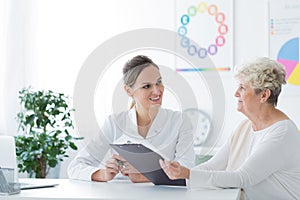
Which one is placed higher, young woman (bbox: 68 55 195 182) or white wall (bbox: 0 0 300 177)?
white wall (bbox: 0 0 300 177)

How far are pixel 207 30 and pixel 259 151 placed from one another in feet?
5.92

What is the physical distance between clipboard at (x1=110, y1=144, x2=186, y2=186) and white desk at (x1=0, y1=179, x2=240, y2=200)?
3 centimetres

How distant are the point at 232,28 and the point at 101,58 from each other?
165cm

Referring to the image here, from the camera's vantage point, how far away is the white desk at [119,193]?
69.9 inches

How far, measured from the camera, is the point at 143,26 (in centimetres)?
379

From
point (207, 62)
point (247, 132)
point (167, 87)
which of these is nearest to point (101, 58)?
point (167, 87)

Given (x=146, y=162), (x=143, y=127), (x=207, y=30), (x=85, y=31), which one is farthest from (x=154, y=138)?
(x=85, y=31)

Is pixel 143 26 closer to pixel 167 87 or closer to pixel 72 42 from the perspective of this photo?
pixel 72 42

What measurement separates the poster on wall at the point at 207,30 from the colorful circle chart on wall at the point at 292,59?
14.6 inches

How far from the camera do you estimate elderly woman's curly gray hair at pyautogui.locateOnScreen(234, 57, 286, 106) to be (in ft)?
7.10

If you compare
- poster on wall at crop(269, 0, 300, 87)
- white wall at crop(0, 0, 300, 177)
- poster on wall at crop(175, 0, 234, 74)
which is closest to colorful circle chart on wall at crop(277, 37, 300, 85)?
poster on wall at crop(269, 0, 300, 87)

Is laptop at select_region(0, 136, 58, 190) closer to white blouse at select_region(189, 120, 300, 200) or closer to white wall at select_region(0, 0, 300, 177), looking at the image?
white blouse at select_region(189, 120, 300, 200)

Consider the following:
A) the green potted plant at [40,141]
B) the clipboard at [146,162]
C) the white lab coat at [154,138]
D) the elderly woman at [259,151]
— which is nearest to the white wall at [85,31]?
the green potted plant at [40,141]

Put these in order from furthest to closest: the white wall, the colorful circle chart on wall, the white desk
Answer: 1. the white wall
2. the colorful circle chart on wall
3. the white desk
